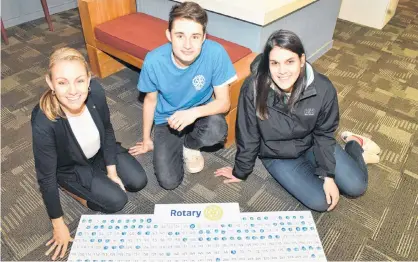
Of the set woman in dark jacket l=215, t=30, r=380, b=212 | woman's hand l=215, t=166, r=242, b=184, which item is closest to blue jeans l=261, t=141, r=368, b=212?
woman in dark jacket l=215, t=30, r=380, b=212

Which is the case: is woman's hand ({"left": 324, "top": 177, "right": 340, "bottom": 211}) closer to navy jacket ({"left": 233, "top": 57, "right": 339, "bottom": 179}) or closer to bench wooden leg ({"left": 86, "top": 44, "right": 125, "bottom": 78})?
navy jacket ({"left": 233, "top": 57, "right": 339, "bottom": 179})

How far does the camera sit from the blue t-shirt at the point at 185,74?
1.42 m

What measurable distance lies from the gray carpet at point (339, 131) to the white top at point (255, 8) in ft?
2.38

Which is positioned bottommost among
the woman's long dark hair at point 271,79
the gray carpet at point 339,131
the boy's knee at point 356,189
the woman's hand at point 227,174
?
the gray carpet at point 339,131

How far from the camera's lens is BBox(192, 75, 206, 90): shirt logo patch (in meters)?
1.47

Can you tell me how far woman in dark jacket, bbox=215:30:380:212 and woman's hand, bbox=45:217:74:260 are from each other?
0.75 metres

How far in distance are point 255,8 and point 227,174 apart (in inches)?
36.3

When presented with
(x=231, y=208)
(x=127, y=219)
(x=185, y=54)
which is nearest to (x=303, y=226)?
(x=231, y=208)

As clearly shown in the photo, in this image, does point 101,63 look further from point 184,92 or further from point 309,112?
point 309,112

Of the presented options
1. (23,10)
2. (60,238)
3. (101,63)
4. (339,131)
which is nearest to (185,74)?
(60,238)

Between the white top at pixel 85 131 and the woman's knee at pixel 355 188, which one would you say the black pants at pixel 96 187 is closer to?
the white top at pixel 85 131

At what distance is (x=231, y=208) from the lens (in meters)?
1.42

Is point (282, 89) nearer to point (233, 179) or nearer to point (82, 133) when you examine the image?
point (233, 179)

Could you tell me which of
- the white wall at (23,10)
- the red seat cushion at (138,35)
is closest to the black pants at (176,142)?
the red seat cushion at (138,35)
